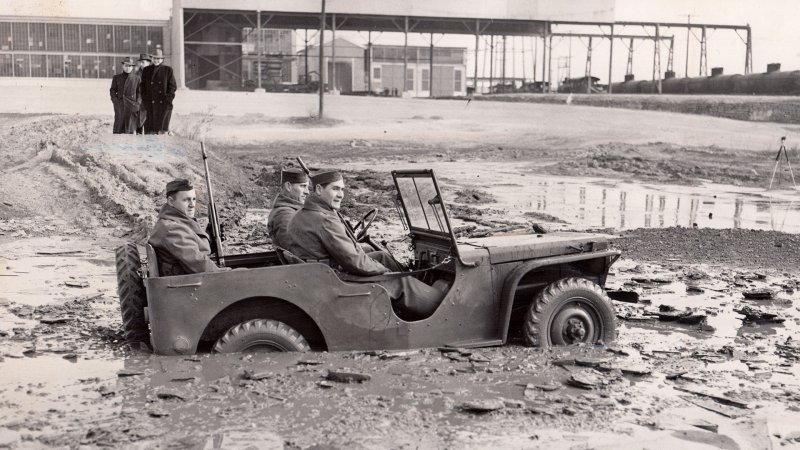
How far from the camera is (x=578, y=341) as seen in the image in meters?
5.82

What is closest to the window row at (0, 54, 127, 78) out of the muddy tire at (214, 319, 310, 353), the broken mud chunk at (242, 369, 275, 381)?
the muddy tire at (214, 319, 310, 353)

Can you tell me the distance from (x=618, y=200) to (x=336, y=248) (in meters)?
11.8

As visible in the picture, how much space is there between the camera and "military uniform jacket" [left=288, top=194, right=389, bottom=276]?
5.29m

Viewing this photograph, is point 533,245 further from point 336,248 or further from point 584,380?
point 336,248

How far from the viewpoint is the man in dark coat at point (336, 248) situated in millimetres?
5309

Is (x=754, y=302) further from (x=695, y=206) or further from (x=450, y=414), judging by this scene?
(x=695, y=206)

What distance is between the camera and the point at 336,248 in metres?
5.29

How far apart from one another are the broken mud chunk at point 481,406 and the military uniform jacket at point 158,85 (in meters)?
12.6

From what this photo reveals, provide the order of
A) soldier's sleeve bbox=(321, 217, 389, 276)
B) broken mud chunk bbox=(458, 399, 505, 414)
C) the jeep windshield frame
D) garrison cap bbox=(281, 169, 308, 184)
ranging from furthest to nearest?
garrison cap bbox=(281, 169, 308, 184) < the jeep windshield frame < soldier's sleeve bbox=(321, 217, 389, 276) < broken mud chunk bbox=(458, 399, 505, 414)

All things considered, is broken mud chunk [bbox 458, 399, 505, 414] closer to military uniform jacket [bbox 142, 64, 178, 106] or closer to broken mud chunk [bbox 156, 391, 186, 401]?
broken mud chunk [bbox 156, 391, 186, 401]

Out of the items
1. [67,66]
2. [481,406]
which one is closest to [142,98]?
[67,66]

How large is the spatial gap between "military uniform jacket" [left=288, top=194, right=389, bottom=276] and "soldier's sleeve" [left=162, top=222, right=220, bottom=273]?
569mm

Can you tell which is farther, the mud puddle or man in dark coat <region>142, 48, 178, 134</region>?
man in dark coat <region>142, 48, 178, 134</region>

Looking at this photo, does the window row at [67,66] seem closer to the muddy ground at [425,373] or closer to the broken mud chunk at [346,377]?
the muddy ground at [425,373]
